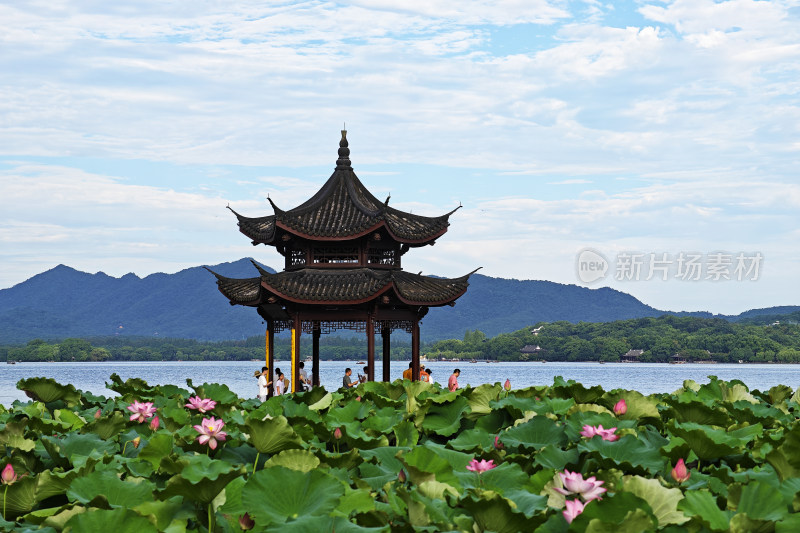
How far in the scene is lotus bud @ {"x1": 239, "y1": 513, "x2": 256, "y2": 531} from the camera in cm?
337

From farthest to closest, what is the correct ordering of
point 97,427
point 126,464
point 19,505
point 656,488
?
point 97,427, point 126,464, point 19,505, point 656,488

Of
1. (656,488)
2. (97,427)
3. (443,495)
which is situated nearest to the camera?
(656,488)

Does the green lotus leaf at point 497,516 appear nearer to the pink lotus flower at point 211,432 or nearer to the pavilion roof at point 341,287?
the pink lotus flower at point 211,432

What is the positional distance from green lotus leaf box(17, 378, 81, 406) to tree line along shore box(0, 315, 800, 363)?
395ft

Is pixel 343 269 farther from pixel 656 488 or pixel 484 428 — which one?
pixel 656 488

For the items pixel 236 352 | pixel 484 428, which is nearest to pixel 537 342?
pixel 236 352

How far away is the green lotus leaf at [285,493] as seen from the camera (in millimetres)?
3115

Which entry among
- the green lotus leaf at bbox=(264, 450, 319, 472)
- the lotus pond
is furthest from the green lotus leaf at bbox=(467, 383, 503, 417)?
the green lotus leaf at bbox=(264, 450, 319, 472)

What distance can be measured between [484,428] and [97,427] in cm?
266

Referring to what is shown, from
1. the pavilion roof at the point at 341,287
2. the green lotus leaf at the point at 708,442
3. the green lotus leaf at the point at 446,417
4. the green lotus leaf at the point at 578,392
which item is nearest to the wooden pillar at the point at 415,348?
the pavilion roof at the point at 341,287

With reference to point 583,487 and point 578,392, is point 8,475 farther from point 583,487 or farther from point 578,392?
point 578,392

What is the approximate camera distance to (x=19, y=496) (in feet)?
13.3

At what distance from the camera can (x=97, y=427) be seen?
5816mm

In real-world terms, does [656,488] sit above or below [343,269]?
below
